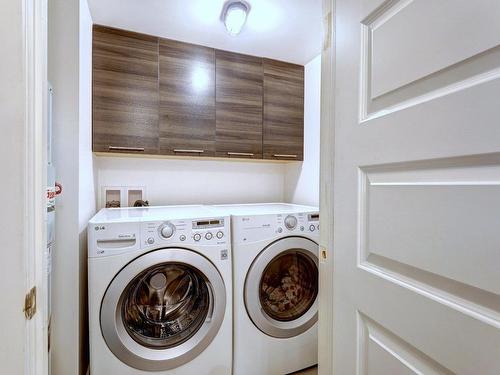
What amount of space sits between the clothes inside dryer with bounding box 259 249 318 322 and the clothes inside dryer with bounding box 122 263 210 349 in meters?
0.39

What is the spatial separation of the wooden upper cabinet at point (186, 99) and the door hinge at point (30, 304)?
1.30 metres

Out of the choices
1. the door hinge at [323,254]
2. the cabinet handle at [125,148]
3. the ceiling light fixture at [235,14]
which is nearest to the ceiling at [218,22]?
the ceiling light fixture at [235,14]

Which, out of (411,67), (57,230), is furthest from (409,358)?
(57,230)

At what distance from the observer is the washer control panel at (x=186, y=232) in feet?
4.03

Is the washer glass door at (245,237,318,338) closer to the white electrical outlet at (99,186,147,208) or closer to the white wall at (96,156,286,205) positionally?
the white wall at (96,156,286,205)

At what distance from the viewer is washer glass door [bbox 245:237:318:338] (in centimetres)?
143

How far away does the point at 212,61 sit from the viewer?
6.01 feet

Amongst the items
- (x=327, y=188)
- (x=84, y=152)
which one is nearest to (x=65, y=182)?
(x=84, y=152)

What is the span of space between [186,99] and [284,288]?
1433mm

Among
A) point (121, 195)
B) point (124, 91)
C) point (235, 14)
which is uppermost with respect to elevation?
point (235, 14)

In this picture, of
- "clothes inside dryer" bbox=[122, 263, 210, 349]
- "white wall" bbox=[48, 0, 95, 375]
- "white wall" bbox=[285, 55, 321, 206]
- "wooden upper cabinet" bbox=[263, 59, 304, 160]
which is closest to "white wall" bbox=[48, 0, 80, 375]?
"white wall" bbox=[48, 0, 95, 375]

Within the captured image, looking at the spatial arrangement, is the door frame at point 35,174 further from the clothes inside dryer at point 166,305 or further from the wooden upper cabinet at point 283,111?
the wooden upper cabinet at point 283,111

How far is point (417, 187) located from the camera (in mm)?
519

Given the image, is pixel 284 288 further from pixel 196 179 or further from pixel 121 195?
pixel 121 195
